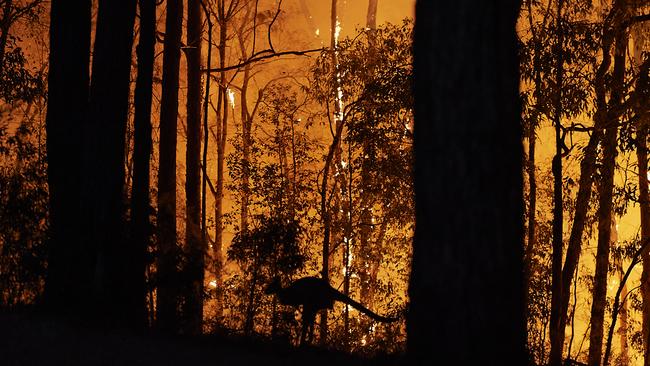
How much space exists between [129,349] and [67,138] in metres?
2.25

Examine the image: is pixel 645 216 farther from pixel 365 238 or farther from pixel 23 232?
pixel 23 232

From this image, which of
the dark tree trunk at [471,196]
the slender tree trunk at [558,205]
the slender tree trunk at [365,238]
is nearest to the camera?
the dark tree trunk at [471,196]

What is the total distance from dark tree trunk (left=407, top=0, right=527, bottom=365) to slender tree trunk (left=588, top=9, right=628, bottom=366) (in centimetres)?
766

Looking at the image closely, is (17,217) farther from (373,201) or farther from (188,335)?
(373,201)

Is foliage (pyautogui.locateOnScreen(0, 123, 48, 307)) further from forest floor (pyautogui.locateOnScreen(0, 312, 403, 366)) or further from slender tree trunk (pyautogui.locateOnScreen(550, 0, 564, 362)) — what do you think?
slender tree trunk (pyautogui.locateOnScreen(550, 0, 564, 362))

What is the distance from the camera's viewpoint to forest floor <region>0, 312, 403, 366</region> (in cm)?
457

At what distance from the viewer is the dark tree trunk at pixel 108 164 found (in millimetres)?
6008

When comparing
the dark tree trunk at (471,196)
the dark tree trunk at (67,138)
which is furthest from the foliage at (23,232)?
the dark tree trunk at (471,196)

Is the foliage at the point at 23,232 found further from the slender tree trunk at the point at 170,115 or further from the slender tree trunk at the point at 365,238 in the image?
the slender tree trunk at the point at 365,238

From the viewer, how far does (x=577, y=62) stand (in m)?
11.3

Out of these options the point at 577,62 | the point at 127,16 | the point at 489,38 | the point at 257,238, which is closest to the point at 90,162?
the point at 127,16

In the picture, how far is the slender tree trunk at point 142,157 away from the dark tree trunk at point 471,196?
330cm

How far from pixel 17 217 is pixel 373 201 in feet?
33.7

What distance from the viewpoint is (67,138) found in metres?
6.41
